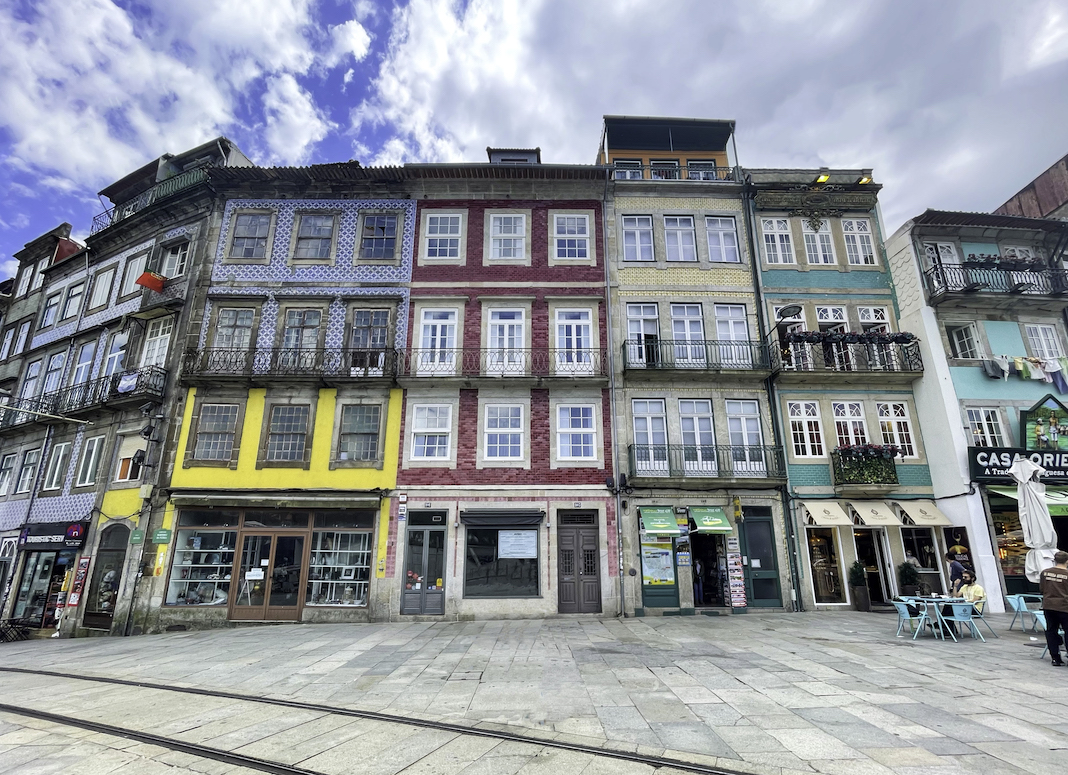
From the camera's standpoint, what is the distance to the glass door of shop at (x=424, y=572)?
15.5 metres

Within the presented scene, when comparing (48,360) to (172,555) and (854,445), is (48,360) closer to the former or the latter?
(172,555)

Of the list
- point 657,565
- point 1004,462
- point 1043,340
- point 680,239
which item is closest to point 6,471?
point 657,565

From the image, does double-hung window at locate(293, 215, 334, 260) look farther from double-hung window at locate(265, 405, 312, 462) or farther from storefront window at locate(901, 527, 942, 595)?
storefront window at locate(901, 527, 942, 595)

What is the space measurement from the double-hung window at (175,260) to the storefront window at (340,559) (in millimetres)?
11137

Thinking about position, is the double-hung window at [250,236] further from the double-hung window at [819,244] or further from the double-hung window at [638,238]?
the double-hung window at [819,244]

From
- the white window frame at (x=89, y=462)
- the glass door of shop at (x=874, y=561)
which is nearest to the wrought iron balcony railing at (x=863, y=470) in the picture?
the glass door of shop at (x=874, y=561)

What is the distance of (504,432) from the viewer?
1686 cm

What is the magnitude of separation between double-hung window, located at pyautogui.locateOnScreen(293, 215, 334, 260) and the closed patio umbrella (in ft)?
68.1

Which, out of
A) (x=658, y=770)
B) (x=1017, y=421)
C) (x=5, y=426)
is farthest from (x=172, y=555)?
(x=1017, y=421)

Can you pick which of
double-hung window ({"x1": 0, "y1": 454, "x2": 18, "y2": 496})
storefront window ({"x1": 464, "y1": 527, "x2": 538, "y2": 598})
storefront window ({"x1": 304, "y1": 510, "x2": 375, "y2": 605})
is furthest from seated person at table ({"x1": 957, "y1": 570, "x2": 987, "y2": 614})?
double-hung window ({"x1": 0, "y1": 454, "x2": 18, "y2": 496})

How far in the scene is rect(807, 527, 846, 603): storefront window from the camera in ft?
52.9

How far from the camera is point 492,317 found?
707 inches

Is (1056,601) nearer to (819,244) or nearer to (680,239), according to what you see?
(819,244)

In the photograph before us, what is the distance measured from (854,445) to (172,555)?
2172 cm
